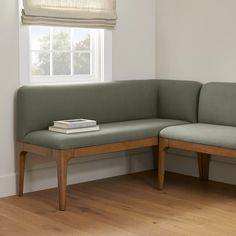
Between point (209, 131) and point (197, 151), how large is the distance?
0.18 metres

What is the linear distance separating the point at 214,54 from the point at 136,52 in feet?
2.44

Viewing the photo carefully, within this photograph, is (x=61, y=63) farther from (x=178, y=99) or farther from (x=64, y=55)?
(x=178, y=99)

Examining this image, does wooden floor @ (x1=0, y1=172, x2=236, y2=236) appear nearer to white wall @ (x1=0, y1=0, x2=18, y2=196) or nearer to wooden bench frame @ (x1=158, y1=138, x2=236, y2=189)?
wooden bench frame @ (x1=158, y1=138, x2=236, y2=189)

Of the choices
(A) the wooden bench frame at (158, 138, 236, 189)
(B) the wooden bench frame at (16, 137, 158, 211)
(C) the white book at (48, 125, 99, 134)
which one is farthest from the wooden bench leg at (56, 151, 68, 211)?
(A) the wooden bench frame at (158, 138, 236, 189)

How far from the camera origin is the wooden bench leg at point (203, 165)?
4.77 meters

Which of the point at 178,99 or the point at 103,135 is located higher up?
the point at 178,99

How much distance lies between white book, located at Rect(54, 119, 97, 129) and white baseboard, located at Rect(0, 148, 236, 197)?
489 millimetres

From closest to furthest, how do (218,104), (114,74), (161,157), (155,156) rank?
(161,157)
(218,104)
(114,74)
(155,156)

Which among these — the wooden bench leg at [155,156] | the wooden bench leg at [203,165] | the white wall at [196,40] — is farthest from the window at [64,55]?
the wooden bench leg at [203,165]

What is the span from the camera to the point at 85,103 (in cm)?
452

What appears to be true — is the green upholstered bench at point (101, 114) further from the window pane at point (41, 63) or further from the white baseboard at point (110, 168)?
the window pane at point (41, 63)

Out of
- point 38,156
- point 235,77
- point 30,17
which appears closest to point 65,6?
Answer: point 30,17

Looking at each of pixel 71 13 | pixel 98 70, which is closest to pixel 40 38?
pixel 71 13

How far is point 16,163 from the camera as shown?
14.2ft
